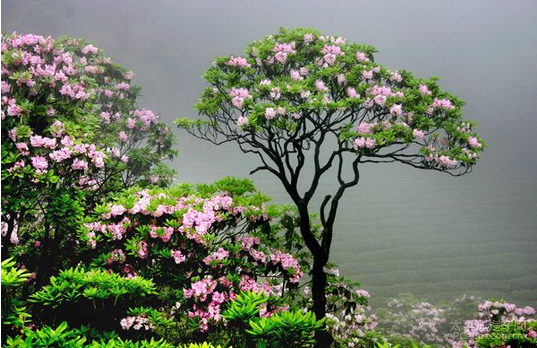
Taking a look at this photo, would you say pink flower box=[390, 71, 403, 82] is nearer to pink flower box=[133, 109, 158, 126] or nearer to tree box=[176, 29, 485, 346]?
tree box=[176, 29, 485, 346]

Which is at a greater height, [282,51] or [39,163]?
[282,51]

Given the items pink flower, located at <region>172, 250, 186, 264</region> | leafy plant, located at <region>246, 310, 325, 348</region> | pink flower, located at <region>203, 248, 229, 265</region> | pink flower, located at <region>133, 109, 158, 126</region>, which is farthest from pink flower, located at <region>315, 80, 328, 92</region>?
pink flower, located at <region>133, 109, 158, 126</region>

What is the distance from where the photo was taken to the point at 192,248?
13.7ft

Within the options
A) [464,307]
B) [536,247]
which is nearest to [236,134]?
[464,307]

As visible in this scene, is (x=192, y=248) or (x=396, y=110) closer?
(x=192, y=248)

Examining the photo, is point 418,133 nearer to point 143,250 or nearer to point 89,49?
point 143,250

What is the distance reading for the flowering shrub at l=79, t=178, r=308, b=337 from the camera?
4.05 m

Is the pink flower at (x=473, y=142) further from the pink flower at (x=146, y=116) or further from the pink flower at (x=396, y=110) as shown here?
the pink flower at (x=146, y=116)

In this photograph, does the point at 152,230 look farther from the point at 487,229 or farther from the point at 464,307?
the point at 487,229

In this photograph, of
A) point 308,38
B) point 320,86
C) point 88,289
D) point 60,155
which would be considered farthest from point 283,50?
point 88,289

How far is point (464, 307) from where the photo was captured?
1088cm

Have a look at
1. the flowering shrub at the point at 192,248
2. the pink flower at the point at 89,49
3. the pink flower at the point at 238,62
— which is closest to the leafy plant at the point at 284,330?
the flowering shrub at the point at 192,248

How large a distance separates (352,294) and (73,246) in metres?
4.00

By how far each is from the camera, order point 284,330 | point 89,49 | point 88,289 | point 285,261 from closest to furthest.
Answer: point 284,330 < point 88,289 < point 285,261 < point 89,49
